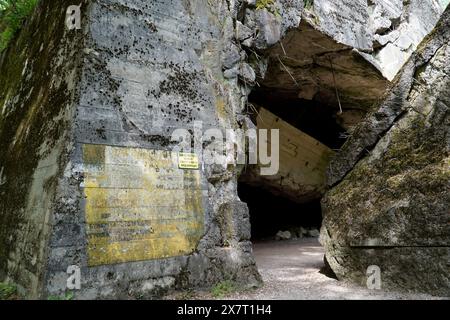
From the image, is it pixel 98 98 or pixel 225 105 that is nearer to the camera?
pixel 98 98

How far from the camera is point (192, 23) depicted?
4551 mm

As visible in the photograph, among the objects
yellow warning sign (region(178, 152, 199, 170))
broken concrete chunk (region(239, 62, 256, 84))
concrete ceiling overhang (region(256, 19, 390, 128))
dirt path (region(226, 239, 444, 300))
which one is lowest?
dirt path (region(226, 239, 444, 300))

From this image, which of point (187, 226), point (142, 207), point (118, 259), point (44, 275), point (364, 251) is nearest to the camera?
point (44, 275)

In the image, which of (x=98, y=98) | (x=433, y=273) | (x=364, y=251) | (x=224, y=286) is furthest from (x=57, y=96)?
(x=433, y=273)

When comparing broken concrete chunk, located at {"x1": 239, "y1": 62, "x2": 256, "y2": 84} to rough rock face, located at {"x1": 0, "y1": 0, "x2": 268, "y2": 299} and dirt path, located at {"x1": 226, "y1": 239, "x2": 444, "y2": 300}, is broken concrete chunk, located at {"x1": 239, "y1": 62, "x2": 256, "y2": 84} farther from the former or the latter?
dirt path, located at {"x1": 226, "y1": 239, "x2": 444, "y2": 300}

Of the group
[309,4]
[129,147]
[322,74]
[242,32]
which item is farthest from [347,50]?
[129,147]

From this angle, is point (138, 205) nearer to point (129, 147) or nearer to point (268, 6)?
point (129, 147)

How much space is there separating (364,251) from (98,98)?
3.37m

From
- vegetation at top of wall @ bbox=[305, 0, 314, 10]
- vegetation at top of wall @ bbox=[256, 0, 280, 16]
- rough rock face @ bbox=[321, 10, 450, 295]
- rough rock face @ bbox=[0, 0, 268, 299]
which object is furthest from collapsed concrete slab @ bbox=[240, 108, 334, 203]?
rough rock face @ bbox=[0, 0, 268, 299]

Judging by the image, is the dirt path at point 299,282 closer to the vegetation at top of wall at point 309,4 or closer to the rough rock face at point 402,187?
the rough rock face at point 402,187

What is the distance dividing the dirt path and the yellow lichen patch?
930mm

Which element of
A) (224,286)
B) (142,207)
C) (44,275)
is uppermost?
(142,207)

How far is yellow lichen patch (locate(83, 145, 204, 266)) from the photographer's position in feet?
11.5

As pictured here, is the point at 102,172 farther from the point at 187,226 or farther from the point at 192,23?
the point at 192,23
